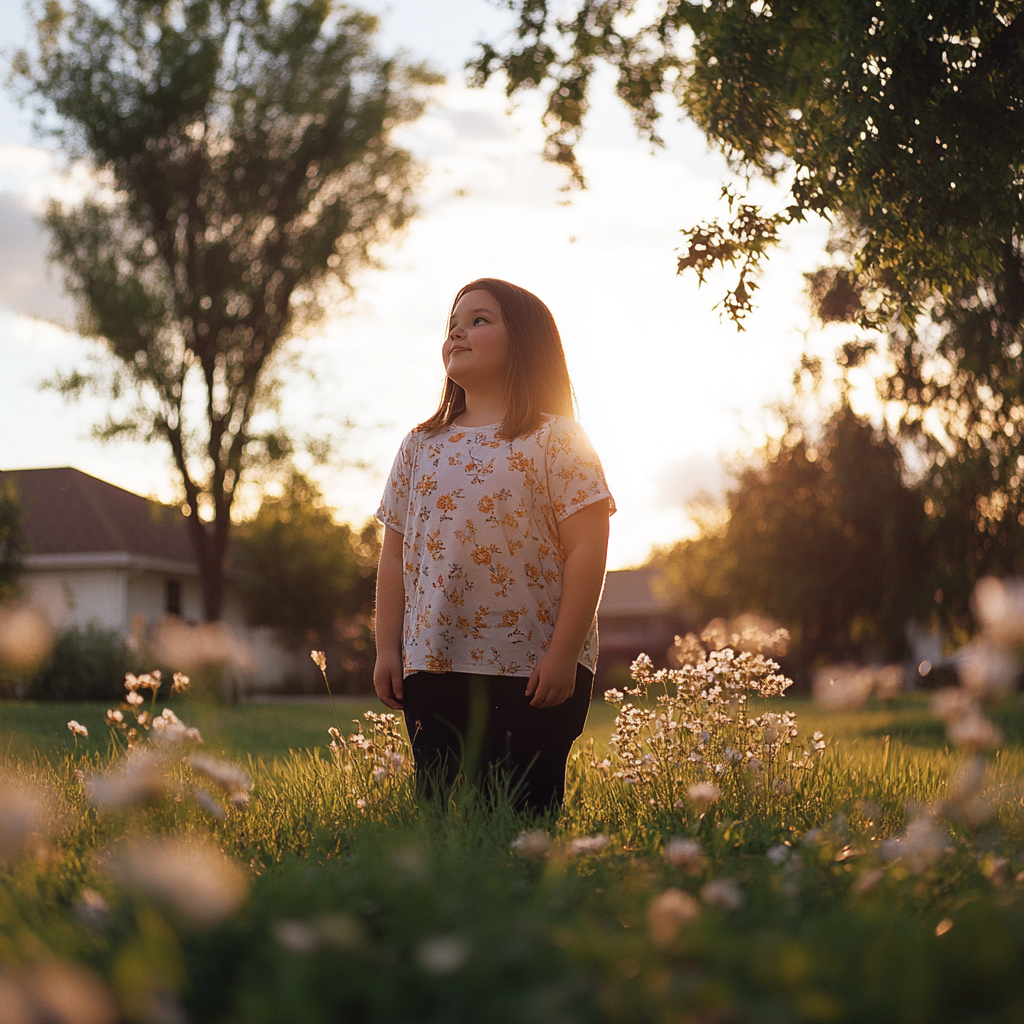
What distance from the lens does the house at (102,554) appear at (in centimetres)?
2459

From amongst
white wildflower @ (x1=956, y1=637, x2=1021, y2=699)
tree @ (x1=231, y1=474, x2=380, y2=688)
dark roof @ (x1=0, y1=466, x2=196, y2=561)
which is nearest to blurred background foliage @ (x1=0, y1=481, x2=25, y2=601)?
dark roof @ (x1=0, y1=466, x2=196, y2=561)

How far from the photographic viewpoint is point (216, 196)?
60.3ft

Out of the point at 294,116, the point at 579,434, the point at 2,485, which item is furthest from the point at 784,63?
the point at 2,485

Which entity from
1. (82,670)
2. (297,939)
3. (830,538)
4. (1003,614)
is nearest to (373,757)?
(297,939)

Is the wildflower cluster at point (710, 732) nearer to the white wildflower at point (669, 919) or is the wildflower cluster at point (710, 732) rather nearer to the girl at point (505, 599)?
the girl at point (505, 599)

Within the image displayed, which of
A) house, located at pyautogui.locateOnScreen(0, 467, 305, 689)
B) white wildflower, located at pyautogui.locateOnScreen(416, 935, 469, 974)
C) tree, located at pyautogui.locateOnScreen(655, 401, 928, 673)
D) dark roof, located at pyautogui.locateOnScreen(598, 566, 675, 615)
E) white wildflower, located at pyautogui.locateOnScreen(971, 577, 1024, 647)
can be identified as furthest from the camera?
dark roof, located at pyautogui.locateOnScreen(598, 566, 675, 615)

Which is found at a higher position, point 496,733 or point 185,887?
point 185,887

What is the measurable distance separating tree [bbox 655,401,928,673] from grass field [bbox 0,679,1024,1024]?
14.1 meters

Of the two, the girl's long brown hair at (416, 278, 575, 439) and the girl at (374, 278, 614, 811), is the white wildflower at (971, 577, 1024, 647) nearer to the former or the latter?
the girl at (374, 278, 614, 811)

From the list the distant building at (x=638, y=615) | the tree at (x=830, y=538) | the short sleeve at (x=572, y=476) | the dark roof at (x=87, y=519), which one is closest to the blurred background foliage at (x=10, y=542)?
the dark roof at (x=87, y=519)

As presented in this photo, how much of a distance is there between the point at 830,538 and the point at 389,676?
55.8ft

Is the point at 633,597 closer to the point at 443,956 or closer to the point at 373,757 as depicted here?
the point at 373,757

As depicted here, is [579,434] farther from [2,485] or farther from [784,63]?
[2,485]

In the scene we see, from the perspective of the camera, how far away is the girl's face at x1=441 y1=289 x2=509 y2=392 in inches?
147
